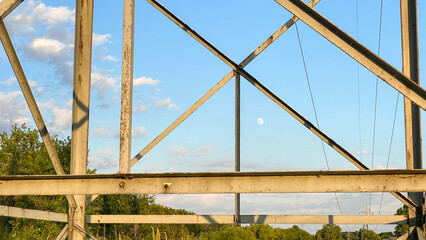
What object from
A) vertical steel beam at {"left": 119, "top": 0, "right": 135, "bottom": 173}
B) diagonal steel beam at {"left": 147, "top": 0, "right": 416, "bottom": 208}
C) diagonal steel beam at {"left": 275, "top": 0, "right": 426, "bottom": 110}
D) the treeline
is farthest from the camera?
the treeline

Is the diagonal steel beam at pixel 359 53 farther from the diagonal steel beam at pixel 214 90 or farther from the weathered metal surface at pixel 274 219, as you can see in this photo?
the weathered metal surface at pixel 274 219

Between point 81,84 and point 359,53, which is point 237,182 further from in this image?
point 81,84

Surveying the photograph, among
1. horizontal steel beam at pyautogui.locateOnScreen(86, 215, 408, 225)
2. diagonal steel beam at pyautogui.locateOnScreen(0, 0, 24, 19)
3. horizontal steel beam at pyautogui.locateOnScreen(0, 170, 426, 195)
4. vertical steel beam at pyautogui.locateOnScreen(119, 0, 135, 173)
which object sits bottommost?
horizontal steel beam at pyautogui.locateOnScreen(86, 215, 408, 225)

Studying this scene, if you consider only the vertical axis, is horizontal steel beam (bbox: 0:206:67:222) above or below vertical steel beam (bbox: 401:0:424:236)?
below

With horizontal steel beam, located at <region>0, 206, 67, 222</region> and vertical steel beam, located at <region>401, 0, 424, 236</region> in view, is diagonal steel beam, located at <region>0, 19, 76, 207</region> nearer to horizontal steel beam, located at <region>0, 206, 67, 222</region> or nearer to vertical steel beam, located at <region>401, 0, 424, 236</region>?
horizontal steel beam, located at <region>0, 206, 67, 222</region>

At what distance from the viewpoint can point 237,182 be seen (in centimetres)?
668

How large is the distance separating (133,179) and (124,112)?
34.0 inches

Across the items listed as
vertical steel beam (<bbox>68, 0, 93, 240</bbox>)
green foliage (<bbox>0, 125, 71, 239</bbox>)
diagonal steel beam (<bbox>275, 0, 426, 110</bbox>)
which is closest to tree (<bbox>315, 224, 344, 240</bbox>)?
green foliage (<bbox>0, 125, 71, 239</bbox>)

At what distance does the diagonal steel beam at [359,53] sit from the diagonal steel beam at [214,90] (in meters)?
5.75

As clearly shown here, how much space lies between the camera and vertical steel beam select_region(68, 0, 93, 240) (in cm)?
1031

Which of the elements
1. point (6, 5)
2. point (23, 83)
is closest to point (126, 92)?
point (6, 5)

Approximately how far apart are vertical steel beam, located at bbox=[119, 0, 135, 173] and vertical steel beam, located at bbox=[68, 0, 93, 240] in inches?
121

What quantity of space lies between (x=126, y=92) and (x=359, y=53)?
2861mm

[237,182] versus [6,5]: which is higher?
[6,5]
